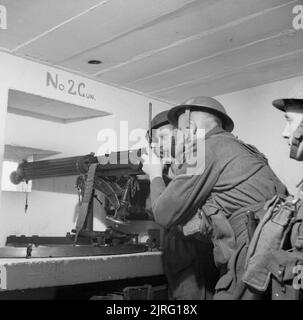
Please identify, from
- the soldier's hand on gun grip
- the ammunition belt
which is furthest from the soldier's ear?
the ammunition belt

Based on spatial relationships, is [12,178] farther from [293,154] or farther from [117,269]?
[293,154]

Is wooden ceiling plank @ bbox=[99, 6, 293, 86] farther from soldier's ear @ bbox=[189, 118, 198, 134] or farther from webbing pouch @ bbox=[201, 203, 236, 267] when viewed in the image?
webbing pouch @ bbox=[201, 203, 236, 267]

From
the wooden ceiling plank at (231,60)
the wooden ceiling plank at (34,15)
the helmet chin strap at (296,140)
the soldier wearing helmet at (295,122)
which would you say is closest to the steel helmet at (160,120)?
the wooden ceiling plank at (231,60)

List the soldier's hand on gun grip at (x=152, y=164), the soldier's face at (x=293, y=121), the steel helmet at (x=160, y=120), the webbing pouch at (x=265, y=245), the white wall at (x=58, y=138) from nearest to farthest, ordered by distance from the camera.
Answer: the webbing pouch at (x=265, y=245) → the soldier's face at (x=293, y=121) → the soldier's hand on gun grip at (x=152, y=164) → the steel helmet at (x=160, y=120) → the white wall at (x=58, y=138)

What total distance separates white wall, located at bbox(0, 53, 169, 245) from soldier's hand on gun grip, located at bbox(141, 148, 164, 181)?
0.77 metres

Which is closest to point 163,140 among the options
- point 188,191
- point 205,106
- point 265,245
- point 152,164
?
point 152,164

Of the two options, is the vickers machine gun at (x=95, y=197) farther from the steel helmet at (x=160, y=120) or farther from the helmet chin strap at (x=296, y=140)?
the helmet chin strap at (x=296, y=140)

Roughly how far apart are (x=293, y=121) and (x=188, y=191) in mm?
459

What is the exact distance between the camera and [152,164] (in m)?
1.97

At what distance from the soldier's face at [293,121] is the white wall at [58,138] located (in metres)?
1.49

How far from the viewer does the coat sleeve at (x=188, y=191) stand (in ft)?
5.31

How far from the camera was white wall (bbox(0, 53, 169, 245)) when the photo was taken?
2686 millimetres

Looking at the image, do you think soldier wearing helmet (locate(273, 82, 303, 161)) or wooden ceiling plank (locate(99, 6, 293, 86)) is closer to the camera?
A: soldier wearing helmet (locate(273, 82, 303, 161))

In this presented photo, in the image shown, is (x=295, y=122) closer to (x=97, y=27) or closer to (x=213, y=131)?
(x=213, y=131)
